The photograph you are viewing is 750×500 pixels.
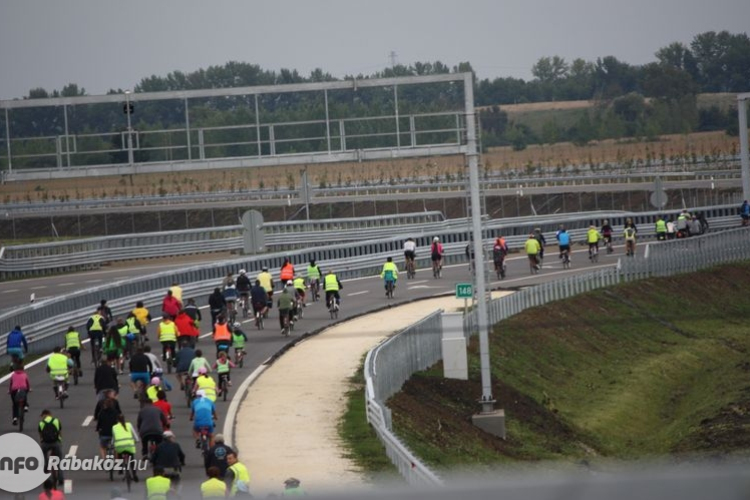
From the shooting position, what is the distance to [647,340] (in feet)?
132

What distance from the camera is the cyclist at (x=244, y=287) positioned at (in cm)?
3757

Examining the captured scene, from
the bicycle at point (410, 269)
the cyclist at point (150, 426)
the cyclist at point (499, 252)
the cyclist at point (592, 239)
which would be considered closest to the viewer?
the cyclist at point (150, 426)

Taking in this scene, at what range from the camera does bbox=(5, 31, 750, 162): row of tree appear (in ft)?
85.7

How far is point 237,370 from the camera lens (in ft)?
97.8

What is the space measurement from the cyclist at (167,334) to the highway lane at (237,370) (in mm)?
1153

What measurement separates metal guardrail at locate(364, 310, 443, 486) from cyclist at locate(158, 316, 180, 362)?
399 cm

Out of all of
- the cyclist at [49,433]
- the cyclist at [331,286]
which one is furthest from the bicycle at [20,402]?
the cyclist at [331,286]

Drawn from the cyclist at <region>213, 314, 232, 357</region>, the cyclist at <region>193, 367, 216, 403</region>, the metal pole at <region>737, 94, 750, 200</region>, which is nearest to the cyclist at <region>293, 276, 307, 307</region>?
the cyclist at <region>213, 314, 232, 357</region>

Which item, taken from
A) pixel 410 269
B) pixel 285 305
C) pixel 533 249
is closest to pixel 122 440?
pixel 285 305

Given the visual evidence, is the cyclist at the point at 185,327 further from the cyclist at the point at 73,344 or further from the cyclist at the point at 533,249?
the cyclist at the point at 533,249

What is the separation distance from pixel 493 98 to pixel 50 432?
2686 centimetres

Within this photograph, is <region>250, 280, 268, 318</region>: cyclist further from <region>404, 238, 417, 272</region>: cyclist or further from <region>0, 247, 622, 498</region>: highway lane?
<region>404, 238, 417, 272</region>: cyclist

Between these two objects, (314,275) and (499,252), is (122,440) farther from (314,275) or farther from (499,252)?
(499,252)

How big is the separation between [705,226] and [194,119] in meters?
25.4
